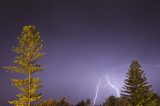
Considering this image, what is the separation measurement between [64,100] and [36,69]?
101 feet

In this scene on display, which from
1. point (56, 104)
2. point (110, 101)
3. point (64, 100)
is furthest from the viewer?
point (110, 101)

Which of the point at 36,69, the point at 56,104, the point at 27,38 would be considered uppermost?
the point at 27,38

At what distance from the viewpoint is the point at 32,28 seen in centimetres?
4525

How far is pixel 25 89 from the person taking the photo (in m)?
42.2

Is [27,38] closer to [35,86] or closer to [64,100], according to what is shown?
[35,86]

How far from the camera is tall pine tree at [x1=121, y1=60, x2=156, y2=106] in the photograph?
52.2 m

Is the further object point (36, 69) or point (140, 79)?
point (140, 79)

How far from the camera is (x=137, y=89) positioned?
5272 centimetres

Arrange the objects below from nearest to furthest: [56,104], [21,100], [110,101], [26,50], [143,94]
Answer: [21,100], [26,50], [143,94], [56,104], [110,101]

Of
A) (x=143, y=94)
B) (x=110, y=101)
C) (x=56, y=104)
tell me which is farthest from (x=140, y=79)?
(x=110, y=101)

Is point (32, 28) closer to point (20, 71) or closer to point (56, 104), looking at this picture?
point (20, 71)

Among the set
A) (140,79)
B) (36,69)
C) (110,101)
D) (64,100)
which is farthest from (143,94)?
(110,101)

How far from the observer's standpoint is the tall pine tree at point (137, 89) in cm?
5219

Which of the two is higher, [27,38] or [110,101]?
[27,38]
